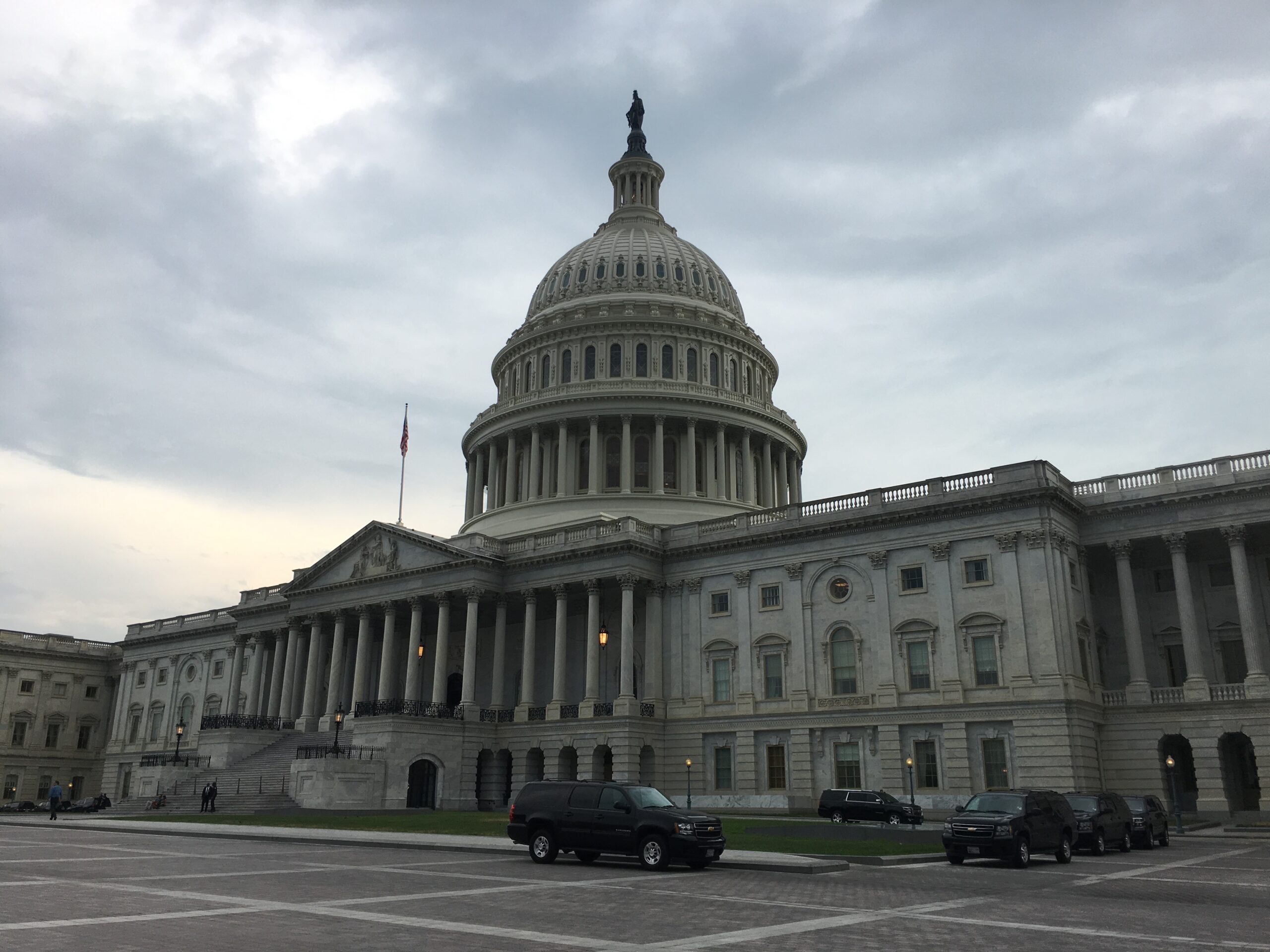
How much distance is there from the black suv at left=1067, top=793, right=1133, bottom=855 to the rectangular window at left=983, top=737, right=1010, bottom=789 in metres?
16.8

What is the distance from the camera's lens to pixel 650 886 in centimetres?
1991

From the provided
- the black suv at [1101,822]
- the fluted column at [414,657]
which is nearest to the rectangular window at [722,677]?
the fluted column at [414,657]

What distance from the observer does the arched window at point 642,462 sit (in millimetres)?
81375

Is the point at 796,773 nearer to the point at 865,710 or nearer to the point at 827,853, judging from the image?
the point at 865,710

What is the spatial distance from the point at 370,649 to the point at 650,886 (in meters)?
58.6

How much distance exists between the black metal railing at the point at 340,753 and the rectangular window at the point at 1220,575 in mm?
43325

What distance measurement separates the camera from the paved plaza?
1303 cm

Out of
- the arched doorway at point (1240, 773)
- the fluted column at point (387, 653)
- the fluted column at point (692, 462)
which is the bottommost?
the arched doorway at point (1240, 773)

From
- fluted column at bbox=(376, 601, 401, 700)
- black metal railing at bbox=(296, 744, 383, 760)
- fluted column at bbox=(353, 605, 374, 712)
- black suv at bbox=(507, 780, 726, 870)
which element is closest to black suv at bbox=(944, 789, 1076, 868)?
black suv at bbox=(507, 780, 726, 870)

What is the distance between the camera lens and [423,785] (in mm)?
59656

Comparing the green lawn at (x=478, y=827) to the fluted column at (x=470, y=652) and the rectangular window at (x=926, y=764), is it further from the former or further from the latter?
the rectangular window at (x=926, y=764)

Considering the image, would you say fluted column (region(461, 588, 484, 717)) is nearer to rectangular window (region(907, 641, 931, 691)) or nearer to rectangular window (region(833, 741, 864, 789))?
rectangular window (region(833, 741, 864, 789))

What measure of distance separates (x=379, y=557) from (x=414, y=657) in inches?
335

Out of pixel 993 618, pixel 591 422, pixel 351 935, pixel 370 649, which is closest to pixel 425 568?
pixel 370 649
